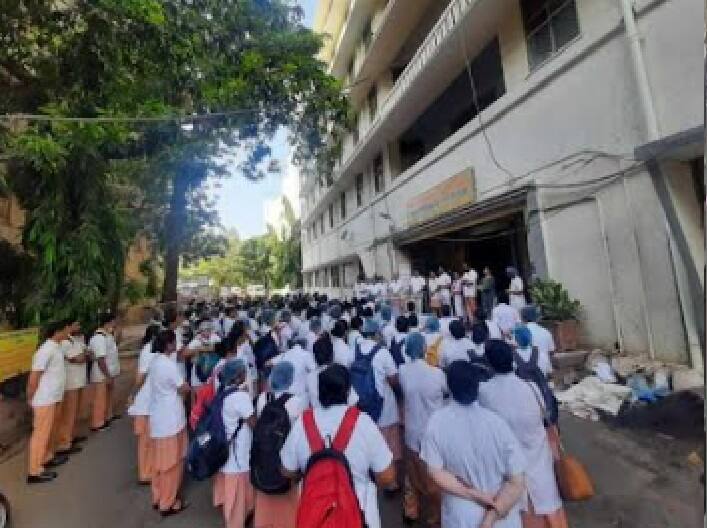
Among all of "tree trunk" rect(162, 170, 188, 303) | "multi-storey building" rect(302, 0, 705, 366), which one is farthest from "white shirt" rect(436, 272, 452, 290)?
"tree trunk" rect(162, 170, 188, 303)

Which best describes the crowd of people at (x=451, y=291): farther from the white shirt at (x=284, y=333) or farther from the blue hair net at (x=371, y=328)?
the blue hair net at (x=371, y=328)

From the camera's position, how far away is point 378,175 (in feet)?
65.7

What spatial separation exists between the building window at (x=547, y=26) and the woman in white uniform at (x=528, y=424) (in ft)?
25.6

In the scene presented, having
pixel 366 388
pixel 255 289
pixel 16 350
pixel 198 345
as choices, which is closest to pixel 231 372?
pixel 366 388

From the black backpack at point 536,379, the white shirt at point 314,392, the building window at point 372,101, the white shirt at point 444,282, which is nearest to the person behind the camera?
the black backpack at point 536,379

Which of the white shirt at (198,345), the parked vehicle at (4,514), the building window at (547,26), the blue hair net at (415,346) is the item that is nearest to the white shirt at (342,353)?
the blue hair net at (415,346)

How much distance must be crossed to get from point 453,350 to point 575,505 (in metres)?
1.70

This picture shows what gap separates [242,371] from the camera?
11.8 feet

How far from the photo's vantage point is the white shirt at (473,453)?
234 centimetres

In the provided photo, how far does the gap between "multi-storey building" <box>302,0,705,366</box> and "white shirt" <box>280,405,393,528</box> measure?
5.74m

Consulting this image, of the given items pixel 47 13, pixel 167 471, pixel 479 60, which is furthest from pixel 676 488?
pixel 479 60

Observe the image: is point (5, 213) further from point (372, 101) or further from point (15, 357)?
point (372, 101)

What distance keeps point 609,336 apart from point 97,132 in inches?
333

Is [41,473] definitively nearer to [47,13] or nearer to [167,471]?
[167,471]
